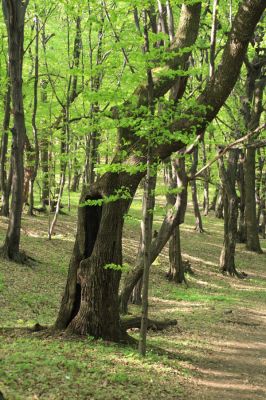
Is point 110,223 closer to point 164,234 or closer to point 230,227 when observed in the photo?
point 164,234

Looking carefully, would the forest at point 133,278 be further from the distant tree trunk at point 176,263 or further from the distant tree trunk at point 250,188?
the distant tree trunk at point 250,188

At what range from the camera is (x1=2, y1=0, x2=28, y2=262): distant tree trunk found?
1214 centimetres

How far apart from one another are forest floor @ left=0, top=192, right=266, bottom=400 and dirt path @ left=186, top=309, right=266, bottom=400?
2 cm

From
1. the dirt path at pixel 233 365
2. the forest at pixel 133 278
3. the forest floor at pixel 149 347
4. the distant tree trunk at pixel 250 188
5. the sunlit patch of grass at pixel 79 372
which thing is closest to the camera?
the sunlit patch of grass at pixel 79 372

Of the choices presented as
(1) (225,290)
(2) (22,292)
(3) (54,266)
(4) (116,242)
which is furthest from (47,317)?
(1) (225,290)

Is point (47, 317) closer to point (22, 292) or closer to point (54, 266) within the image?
point (22, 292)

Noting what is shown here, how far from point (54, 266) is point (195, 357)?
23.9 ft

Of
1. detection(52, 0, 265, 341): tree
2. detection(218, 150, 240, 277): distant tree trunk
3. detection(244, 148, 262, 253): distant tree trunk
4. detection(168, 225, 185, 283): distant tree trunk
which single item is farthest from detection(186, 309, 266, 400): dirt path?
detection(244, 148, 262, 253): distant tree trunk

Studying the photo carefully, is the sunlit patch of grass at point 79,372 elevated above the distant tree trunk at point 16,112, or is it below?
below

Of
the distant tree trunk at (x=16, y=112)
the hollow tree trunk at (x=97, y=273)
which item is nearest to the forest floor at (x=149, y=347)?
the hollow tree trunk at (x=97, y=273)

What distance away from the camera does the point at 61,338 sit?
26.2 ft

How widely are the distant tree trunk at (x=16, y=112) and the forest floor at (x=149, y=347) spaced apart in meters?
0.86

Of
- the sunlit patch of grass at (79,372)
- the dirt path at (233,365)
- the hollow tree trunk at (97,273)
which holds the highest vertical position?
the hollow tree trunk at (97,273)

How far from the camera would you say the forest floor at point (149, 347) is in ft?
20.7
